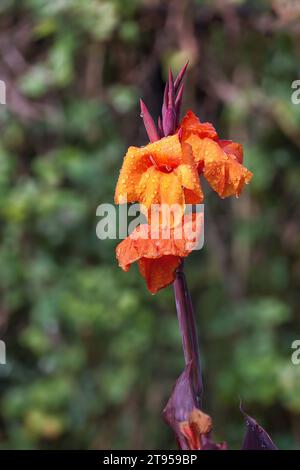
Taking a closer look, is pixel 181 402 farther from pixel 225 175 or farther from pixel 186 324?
pixel 225 175

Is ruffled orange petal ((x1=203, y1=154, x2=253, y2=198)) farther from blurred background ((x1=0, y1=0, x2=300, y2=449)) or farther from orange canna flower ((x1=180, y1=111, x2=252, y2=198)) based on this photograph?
blurred background ((x1=0, y1=0, x2=300, y2=449))

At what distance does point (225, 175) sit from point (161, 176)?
0.15 ft

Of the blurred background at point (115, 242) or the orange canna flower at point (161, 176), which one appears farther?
the blurred background at point (115, 242)

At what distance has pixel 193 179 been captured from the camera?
0.58 metres

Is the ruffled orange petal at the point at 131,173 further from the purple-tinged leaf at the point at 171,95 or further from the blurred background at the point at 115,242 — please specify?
the blurred background at the point at 115,242

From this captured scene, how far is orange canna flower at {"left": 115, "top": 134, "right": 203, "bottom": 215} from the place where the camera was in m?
0.58

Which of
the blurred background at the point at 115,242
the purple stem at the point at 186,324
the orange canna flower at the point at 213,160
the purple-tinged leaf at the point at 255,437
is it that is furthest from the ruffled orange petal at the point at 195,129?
the blurred background at the point at 115,242

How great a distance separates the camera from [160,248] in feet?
1.90

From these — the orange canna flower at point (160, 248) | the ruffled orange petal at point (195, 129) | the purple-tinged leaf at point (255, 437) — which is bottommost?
the purple-tinged leaf at point (255, 437)

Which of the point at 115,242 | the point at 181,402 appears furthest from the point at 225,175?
the point at 115,242

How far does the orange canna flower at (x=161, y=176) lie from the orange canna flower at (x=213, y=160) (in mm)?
13

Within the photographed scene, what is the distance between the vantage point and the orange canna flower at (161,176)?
0.58 m
